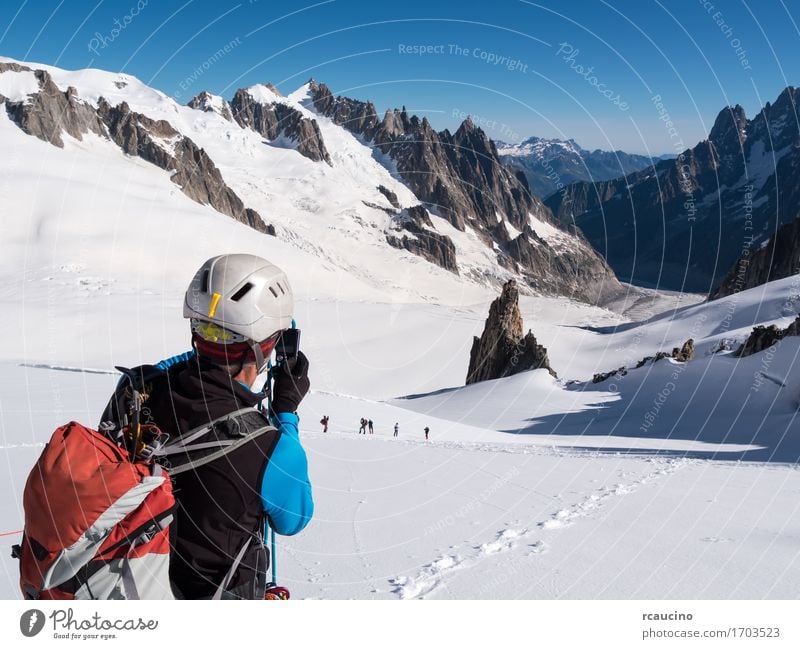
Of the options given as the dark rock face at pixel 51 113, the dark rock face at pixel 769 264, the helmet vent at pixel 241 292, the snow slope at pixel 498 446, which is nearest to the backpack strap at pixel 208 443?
the helmet vent at pixel 241 292

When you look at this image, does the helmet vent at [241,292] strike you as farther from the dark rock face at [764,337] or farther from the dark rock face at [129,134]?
the dark rock face at [129,134]

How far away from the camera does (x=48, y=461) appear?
2.88 meters

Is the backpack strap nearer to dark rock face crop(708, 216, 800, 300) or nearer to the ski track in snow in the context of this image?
the ski track in snow

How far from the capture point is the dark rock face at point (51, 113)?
514 feet

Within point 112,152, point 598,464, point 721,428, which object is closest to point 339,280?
point 112,152

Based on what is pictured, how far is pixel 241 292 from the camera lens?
3.71m

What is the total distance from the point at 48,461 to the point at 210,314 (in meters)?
1.17

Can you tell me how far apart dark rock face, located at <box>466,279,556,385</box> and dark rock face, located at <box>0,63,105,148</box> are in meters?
151

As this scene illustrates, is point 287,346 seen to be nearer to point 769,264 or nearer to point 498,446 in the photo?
point 498,446

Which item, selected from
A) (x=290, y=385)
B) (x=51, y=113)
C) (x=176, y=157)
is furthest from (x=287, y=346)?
(x=176, y=157)
